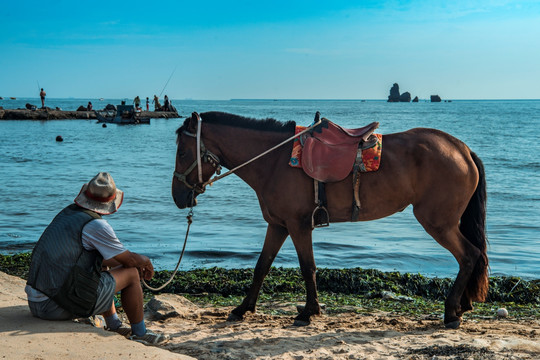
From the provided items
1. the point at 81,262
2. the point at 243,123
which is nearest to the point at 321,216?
the point at 243,123

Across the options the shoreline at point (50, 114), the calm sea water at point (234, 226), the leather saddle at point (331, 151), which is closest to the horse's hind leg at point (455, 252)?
the leather saddle at point (331, 151)

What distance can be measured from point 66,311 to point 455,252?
3.81 metres

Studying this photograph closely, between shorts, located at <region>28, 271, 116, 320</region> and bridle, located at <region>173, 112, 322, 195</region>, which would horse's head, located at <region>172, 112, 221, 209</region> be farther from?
shorts, located at <region>28, 271, 116, 320</region>

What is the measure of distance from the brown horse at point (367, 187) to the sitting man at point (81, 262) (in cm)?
147

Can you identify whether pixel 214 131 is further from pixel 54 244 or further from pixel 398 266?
pixel 398 266

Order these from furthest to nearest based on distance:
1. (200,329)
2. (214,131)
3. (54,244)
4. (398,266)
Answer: (398,266) < (214,131) < (200,329) < (54,244)

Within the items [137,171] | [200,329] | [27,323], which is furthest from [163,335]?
[137,171]

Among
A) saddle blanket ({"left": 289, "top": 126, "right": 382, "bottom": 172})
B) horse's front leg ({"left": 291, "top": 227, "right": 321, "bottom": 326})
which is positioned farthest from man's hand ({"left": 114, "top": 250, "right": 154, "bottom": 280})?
saddle blanket ({"left": 289, "top": 126, "right": 382, "bottom": 172})

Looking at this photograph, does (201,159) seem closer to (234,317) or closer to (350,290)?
(234,317)

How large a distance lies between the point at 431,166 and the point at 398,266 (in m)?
3.78

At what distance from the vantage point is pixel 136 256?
4926 mm

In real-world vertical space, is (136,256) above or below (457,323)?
above

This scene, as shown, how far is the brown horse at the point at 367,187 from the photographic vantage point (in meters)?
5.85

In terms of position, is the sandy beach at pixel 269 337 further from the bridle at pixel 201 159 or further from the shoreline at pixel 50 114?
the shoreline at pixel 50 114
